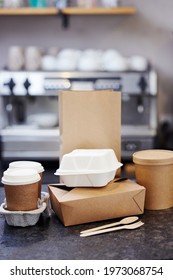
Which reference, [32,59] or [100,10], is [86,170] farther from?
[100,10]

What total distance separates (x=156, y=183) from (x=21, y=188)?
0.44 meters

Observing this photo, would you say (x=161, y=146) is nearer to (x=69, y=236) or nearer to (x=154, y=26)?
(x=154, y=26)

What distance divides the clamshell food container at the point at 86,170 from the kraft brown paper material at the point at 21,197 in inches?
4.1

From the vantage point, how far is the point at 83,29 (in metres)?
3.53

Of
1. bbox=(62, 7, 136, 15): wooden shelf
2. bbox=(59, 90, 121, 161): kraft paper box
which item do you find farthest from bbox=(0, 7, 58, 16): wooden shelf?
bbox=(59, 90, 121, 161): kraft paper box

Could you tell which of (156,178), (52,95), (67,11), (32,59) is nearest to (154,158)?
(156,178)

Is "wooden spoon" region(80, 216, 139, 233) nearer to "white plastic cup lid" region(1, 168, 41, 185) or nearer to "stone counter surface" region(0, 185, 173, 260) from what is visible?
"stone counter surface" region(0, 185, 173, 260)

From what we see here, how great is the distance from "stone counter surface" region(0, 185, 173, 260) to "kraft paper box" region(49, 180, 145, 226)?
0.09 ft

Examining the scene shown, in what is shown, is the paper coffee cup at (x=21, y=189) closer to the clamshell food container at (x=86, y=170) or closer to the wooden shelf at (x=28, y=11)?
the clamshell food container at (x=86, y=170)

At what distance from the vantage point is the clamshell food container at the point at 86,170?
45.6 inches

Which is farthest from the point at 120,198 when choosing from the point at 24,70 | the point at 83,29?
the point at 83,29

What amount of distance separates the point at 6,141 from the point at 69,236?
1947 millimetres

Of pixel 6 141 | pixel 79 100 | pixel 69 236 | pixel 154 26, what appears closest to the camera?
pixel 69 236

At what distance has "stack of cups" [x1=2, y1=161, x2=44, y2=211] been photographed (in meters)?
1.09
